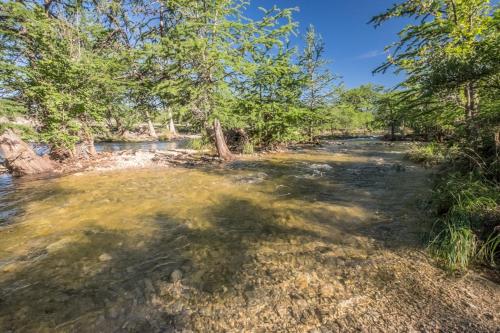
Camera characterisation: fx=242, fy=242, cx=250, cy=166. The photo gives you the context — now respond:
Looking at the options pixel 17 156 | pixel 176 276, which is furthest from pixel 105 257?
pixel 17 156

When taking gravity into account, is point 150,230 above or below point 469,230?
below

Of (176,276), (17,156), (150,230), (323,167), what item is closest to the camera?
(176,276)

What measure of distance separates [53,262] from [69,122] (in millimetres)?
9081

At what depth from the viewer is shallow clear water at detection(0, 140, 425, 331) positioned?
8.59 feet

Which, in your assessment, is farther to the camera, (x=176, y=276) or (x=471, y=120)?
→ (x=471, y=120)

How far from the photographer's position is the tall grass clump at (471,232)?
9.06 ft

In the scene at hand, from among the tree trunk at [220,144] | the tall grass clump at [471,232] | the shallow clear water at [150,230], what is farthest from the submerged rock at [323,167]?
the tall grass clump at [471,232]

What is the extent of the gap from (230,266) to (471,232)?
9.72ft

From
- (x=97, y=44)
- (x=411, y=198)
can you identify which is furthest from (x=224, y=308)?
(x=97, y=44)

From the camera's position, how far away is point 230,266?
304cm

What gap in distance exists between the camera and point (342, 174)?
8.27m

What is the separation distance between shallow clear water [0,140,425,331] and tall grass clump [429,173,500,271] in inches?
34.7

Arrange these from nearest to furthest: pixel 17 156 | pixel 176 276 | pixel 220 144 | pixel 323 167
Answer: pixel 176 276 → pixel 17 156 → pixel 323 167 → pixel 220 144

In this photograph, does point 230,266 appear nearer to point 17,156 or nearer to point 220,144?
point 220,144
